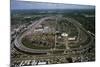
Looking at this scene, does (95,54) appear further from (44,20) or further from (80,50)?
(44,20)

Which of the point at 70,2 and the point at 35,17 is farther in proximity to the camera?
the point at 70,2

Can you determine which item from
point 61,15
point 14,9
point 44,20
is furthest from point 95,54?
point 14,9

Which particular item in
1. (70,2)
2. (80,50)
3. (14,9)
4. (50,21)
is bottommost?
(80,50)

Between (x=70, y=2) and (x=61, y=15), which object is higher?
(x=70, y=2)

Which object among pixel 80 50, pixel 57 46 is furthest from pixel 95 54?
pixel 57 46
